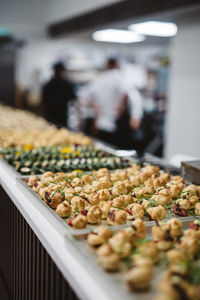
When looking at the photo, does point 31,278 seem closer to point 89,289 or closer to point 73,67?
point 89,289

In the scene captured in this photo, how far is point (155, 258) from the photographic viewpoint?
1263 millimetres

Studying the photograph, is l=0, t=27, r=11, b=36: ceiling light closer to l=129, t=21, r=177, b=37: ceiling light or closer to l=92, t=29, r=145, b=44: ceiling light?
l=92, t=29, r=145, b=44: ceiling light

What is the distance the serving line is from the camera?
116 centimetres

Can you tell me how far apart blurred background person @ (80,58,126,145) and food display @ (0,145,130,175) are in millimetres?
4151

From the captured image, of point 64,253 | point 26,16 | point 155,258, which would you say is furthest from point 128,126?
point 155,258

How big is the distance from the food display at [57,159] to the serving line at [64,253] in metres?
0.50

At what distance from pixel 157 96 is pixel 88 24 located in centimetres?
429

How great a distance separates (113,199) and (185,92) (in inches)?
147

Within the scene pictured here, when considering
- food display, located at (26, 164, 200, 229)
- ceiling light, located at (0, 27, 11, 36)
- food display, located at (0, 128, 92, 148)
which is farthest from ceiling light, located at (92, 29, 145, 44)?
food display, located at (26, 164, 200, 229)

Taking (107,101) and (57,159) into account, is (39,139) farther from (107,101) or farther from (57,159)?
(107,101)

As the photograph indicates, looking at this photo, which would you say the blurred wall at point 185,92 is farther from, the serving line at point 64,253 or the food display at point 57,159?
the serving line at point 64,253

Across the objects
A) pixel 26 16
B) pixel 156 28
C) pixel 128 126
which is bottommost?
pixel 128 126

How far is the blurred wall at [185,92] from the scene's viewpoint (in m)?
5.02

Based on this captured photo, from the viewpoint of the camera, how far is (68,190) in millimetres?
1840
